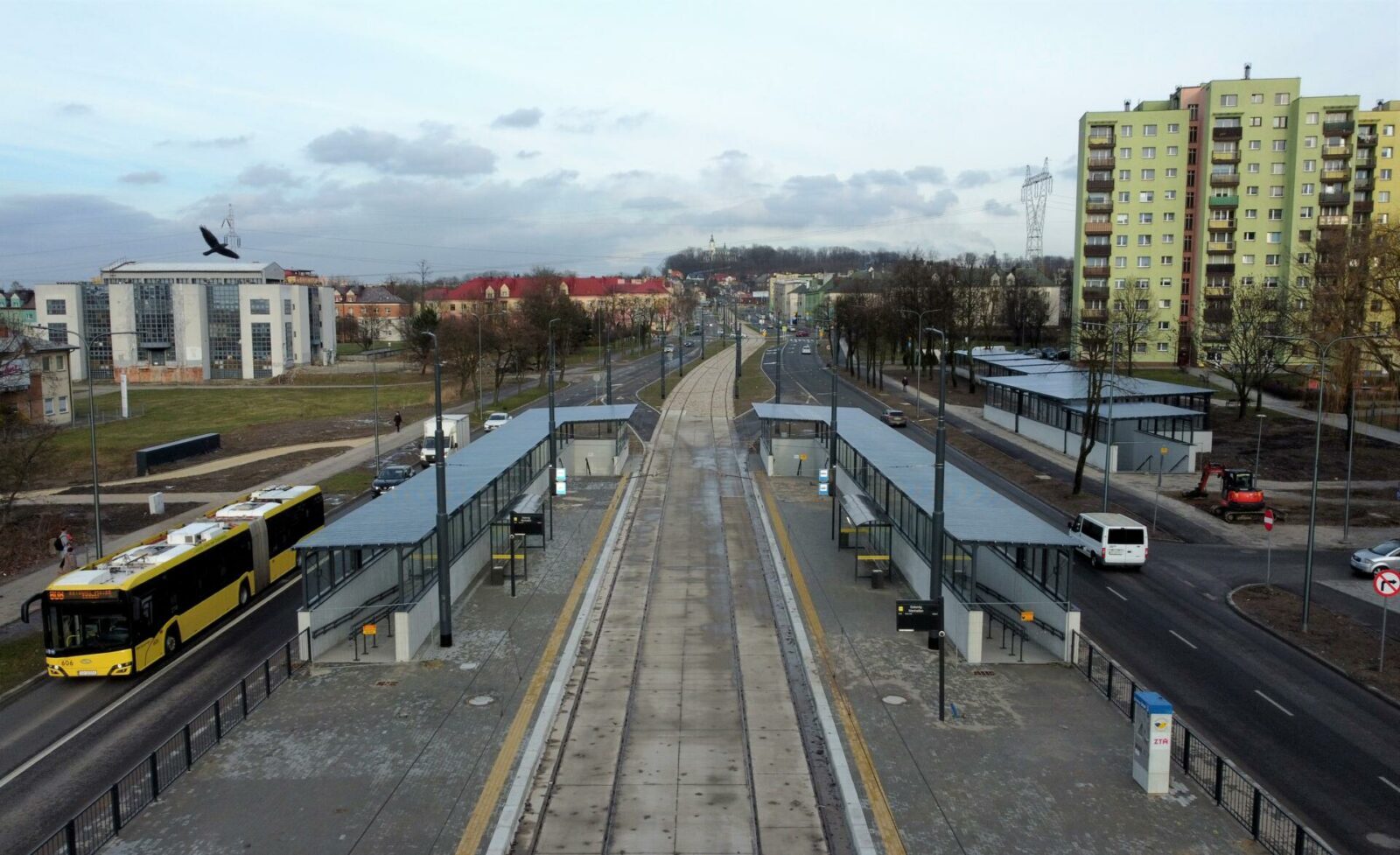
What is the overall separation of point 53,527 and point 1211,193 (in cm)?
8791

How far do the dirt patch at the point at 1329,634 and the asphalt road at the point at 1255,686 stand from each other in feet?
1.35

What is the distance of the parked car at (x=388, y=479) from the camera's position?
135 feet

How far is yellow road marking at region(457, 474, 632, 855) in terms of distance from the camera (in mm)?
13477

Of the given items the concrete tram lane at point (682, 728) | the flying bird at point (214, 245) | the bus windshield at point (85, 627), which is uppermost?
the flying bird at point (214, 245)

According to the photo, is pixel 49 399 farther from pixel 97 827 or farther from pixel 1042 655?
pixel 1042 655

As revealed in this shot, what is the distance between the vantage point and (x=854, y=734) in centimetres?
1684

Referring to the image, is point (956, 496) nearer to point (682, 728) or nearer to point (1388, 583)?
point (1388, 583)

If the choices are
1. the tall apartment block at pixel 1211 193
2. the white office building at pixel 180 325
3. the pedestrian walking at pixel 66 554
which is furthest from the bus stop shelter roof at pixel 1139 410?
the white office building at pixel 180 325

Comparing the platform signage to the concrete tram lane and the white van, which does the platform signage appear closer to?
the concrete tram lane

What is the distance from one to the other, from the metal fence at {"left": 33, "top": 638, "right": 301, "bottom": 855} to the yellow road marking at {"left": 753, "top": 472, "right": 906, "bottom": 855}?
1008 centimetres

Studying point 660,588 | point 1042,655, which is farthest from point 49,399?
point 1042,655

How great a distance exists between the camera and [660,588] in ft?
86.8

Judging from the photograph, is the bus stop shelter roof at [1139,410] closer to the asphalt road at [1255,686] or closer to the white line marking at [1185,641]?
the asphalt road at [1255,686]

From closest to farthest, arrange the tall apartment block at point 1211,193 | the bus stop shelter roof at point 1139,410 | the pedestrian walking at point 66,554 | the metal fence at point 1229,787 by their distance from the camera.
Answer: the metal fence at point 1229,787, the pedestrian walking at point 66,554, the bus stop shelter roof at point 1139,410, the tall apartment block at point 1211,193
